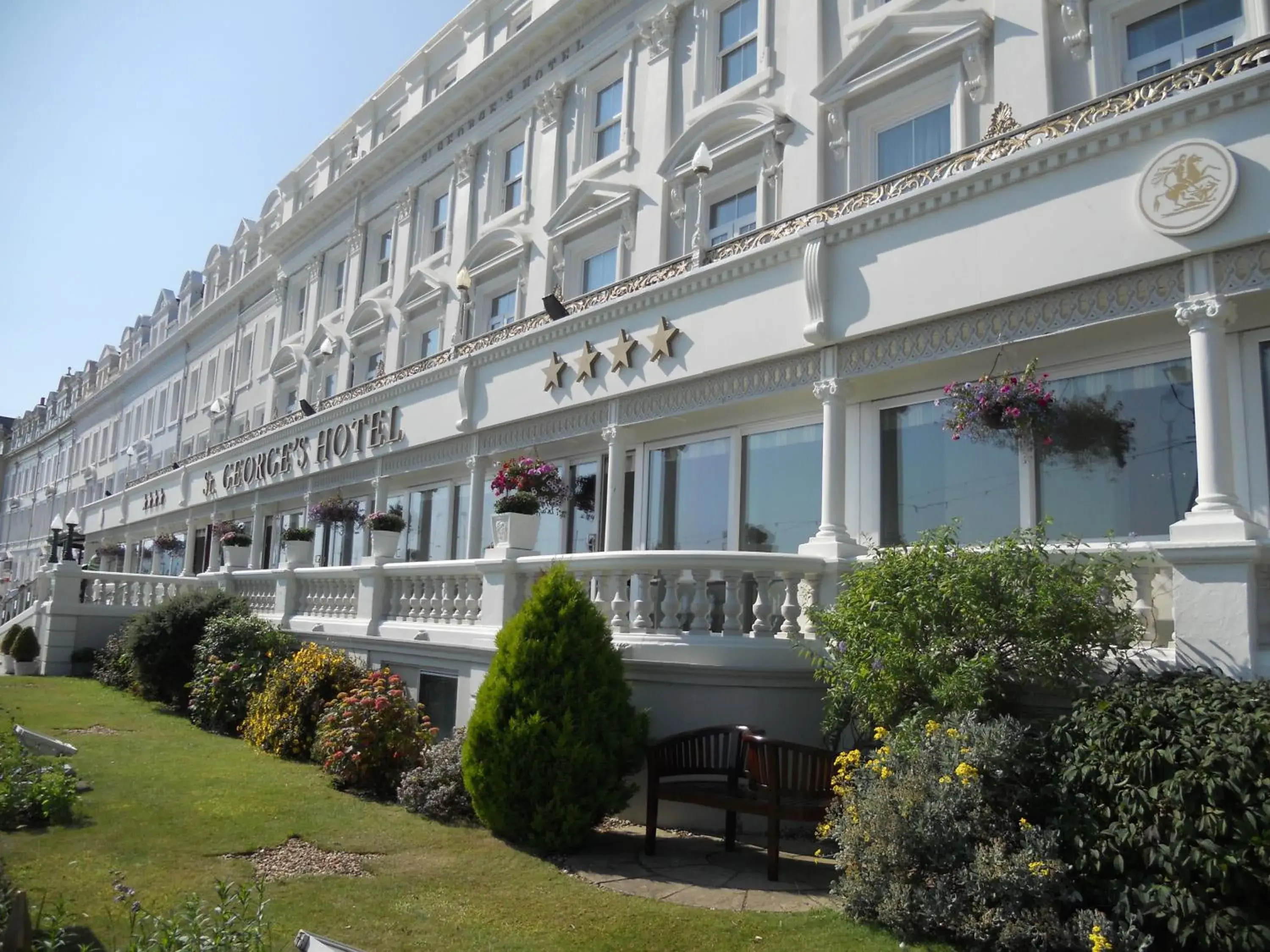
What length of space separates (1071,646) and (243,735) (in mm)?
10709

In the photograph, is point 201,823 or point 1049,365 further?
point 1049,365

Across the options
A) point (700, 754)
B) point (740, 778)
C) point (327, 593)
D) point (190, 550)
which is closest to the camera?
point (700, 754)

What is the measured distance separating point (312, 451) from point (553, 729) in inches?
669

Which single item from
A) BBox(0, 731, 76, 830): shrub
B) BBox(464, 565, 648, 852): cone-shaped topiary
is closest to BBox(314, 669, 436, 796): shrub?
BBox(464, 565, 648, 852): cone-shaped topiary

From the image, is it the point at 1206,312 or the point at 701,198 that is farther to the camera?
the point at 701,198

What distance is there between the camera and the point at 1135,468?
8.61m

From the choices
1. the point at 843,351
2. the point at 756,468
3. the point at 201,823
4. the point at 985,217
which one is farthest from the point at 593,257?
the point at 201,823

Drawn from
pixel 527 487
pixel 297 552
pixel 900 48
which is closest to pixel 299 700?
pixel 527 487

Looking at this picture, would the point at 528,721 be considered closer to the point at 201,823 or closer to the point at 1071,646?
the point at 201,823

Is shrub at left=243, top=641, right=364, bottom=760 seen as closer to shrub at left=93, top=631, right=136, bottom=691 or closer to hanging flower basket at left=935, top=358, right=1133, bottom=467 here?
shrub at left=93, top=631, right=136, bottom=691

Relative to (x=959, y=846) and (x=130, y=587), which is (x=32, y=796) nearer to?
(x=959, y=846)

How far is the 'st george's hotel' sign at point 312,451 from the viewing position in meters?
19.3

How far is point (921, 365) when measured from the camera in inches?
395

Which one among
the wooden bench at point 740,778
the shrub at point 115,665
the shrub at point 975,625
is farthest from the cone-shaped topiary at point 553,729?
the shrub at point 115,665
